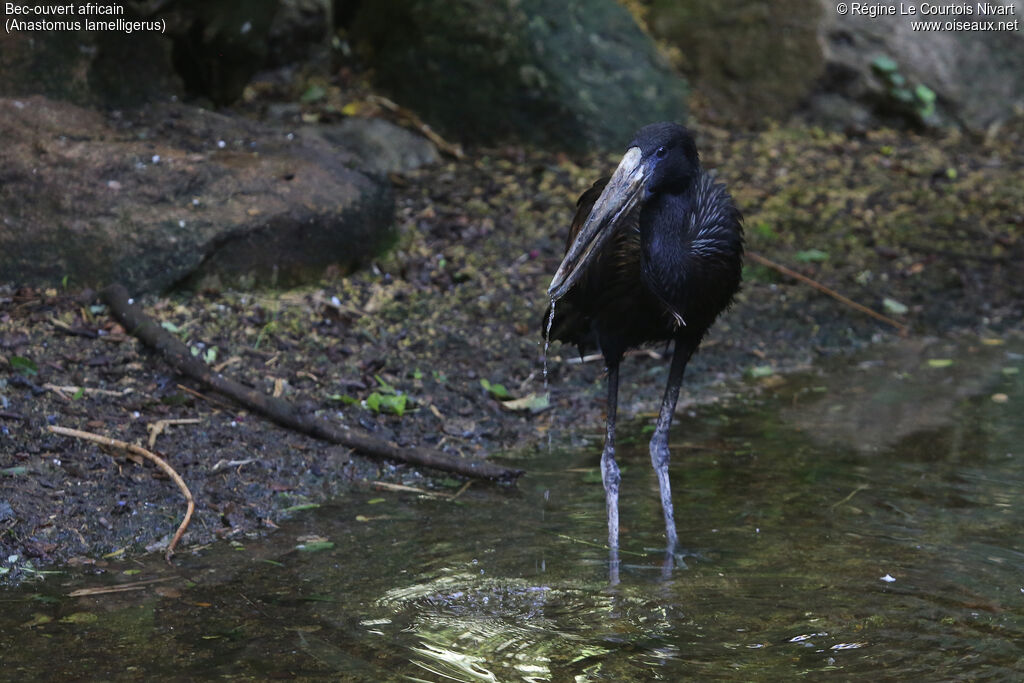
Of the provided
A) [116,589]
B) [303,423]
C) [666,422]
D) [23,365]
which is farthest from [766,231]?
[116,589]

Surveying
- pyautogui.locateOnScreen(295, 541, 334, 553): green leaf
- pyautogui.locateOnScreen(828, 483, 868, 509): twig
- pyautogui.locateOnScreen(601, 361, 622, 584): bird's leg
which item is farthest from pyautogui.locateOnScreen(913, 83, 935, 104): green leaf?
pyautogui.locateOnScreen(295, 541, 334, 553): green leaf

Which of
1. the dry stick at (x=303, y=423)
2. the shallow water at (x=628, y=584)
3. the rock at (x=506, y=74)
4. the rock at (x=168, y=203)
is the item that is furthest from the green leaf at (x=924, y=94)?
the dry stick at (x=303, y=423)

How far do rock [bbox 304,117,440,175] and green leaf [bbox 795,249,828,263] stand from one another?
3117mm

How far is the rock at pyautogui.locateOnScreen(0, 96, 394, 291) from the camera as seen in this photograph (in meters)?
6.55

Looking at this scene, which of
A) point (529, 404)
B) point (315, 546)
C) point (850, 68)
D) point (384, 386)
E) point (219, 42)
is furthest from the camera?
point (850, 68)

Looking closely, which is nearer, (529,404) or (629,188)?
(629,188)

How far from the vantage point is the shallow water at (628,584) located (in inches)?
147

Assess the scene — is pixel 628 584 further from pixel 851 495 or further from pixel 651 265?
pixel 851 495

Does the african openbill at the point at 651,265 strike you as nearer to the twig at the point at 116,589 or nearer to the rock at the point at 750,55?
the twig at the point at 116,589

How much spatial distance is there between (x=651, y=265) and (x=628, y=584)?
1.31 m

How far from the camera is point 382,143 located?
9250 millimetres

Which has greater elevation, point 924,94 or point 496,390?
point 924,94

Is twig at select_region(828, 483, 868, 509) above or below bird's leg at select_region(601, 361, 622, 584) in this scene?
below

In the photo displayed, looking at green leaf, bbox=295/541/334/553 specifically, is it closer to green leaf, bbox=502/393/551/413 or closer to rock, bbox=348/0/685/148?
green leaf, bbox=502/393/551/413
